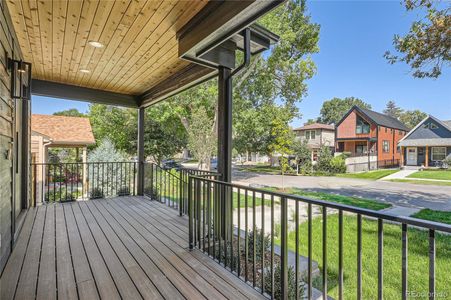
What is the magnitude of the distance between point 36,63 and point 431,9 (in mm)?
7037

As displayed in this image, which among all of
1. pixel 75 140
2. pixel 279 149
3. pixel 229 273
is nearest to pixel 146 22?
pixel 229 273

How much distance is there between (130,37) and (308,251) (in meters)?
2.97

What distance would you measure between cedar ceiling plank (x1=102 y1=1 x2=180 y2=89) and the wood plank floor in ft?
8.19

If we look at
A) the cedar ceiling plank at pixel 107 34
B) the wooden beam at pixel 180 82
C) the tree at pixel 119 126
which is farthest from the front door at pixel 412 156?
the cedar ceiling plank at pixel 107 34

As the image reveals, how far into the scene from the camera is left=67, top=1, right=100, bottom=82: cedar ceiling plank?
225cm

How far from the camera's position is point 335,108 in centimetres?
4088

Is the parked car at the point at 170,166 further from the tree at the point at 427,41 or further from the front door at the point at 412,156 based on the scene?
the front door at the point at 412,156

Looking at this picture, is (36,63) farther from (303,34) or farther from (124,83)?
(303,34)

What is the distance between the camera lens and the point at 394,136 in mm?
22438

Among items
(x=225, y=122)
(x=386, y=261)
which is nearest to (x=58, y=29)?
(x=225, y=122)

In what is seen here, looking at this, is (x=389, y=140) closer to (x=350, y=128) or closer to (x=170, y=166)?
(x=350, y=128)

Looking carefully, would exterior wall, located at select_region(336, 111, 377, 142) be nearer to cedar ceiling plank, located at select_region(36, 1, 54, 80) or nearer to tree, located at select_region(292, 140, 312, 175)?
tree, located at select_region(292, 140, 312, 175)

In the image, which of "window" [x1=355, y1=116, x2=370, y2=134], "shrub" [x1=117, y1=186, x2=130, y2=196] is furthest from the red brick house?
"shrub" [x1=117, y1=186, x2=130, y2=196]

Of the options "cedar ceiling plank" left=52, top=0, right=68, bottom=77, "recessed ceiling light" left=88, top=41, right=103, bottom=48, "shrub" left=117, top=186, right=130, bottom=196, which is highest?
"cedar ceiling plank" left=52, top=0, right=68, bottom=77
